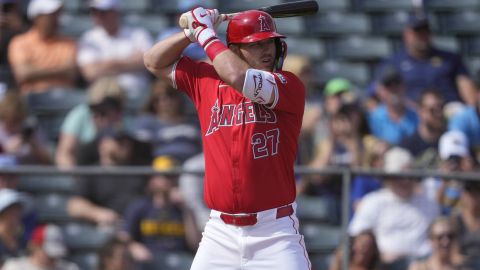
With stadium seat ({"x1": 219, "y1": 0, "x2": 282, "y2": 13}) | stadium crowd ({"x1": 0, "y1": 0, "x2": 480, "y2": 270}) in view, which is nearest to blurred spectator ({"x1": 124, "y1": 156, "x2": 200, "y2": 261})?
stadium crowd ({"x1": 0, "y1": 0, "x2": 480, "y2": 270})

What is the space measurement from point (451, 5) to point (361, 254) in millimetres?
4235

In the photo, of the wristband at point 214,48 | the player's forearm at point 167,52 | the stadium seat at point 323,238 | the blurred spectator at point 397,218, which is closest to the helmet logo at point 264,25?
the wristband at point 214,48

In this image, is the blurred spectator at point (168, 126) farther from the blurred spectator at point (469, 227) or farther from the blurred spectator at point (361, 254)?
the blurred spectator at point (469, 227)

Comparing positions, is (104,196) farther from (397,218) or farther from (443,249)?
(443,249)

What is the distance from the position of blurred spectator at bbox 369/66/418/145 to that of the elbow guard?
11.2 ft

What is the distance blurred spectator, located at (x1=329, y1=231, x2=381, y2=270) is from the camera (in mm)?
6492

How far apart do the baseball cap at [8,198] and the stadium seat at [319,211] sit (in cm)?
192

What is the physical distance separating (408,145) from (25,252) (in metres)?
2.96

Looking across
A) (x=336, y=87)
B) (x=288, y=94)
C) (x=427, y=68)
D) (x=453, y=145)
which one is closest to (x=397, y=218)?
(x=453, y=145)

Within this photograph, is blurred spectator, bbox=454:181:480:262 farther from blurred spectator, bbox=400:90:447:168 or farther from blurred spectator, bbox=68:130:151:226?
blurred spectator, bbox=68:130:151:226

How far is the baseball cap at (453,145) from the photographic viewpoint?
721 centimetres

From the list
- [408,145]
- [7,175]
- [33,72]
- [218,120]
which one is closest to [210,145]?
[218,120]

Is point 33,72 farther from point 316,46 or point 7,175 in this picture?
point 316,46

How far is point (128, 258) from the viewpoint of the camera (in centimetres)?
661
